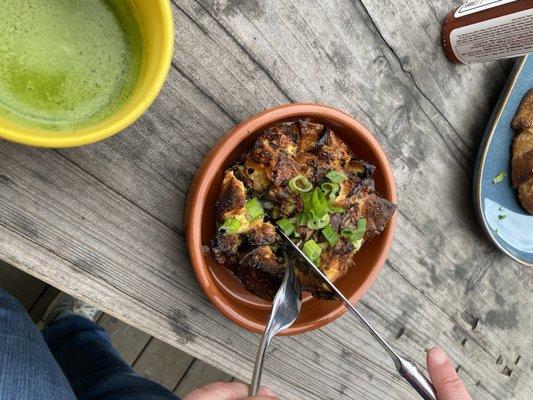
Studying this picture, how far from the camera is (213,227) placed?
0.93m

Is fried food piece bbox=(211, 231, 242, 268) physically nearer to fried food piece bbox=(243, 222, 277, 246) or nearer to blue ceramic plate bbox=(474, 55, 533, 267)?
fried food piece bbox=(243, 222, 277, 246)

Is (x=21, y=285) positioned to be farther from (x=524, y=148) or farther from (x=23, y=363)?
(x=524, y=148)

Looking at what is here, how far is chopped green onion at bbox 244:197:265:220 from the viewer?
90 cm

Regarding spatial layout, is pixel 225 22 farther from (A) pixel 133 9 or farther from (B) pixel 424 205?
(B) pixel 424 205

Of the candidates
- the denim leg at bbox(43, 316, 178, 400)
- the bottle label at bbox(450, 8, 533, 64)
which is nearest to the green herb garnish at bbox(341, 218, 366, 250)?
the bottle label at bbox(450, 8, 533, 64)

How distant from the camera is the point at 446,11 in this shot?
1.18 meters

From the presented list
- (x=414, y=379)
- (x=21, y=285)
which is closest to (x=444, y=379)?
(x=414, y=379)

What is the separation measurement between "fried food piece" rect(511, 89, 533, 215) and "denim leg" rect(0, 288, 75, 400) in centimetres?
111

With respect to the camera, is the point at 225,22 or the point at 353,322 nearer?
the point at 225,22

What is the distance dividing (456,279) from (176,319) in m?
0.71

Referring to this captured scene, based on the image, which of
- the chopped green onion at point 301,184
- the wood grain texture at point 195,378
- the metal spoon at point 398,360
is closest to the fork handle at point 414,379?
the metal spoon at point 398,360

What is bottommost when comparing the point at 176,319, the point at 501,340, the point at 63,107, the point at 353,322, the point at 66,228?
the point at 501,340

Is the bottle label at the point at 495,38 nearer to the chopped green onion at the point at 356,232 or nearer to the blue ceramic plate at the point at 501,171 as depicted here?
the blue ceramic plate at the point at 501,171

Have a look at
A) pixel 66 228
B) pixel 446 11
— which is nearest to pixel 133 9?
pixel 66 228
